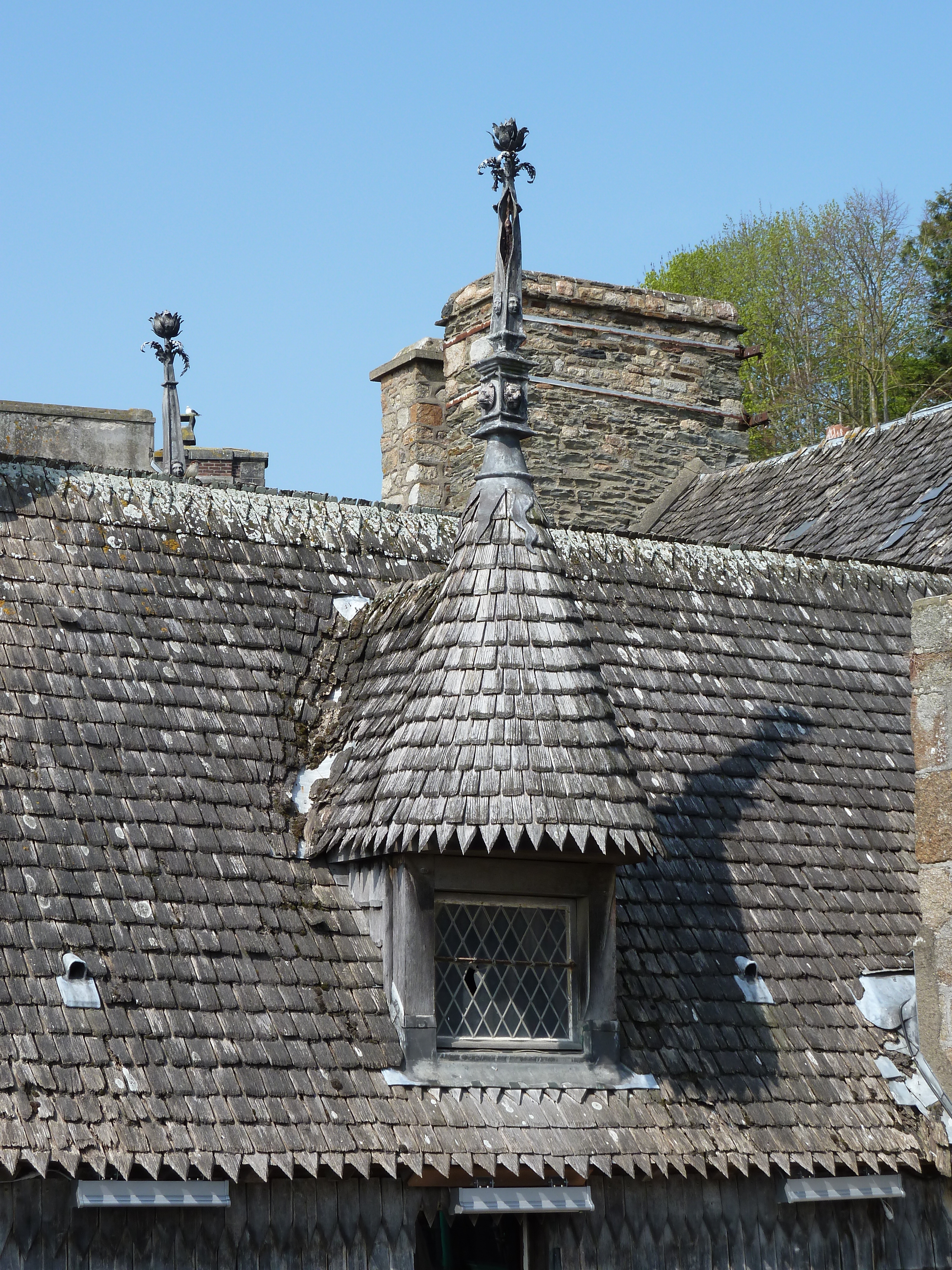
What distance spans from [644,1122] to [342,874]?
1.91 m

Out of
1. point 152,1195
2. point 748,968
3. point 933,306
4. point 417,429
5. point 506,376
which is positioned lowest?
point 152,1195

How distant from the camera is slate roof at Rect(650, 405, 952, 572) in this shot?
47.6 ft

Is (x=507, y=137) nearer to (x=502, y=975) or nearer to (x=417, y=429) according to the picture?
Result: (x=502, y=975)

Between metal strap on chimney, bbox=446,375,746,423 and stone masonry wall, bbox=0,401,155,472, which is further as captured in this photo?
metal strap on chimney, bbox=446,375,746,423

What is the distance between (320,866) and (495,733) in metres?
1.27

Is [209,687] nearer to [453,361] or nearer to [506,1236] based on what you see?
[506,1236]

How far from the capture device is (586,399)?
59.9 feet

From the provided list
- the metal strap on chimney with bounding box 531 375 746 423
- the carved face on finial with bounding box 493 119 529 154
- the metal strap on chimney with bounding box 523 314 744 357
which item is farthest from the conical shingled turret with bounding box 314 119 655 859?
the metal strap on chimney with bounding box 523 314 744 357

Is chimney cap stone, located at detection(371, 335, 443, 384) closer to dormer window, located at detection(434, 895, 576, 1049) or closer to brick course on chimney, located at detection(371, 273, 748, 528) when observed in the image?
brick course on chimney, located at detection(371, 273, 748, 528)

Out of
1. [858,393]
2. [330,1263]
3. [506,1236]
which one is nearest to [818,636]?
[506,1236]

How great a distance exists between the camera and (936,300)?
32.0 m

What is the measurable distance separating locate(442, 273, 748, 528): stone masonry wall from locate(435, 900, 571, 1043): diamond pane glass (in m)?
8.96

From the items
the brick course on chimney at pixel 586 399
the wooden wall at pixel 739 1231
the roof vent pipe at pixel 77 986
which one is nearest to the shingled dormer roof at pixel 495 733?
the roof vent pipe at pixel 77 986

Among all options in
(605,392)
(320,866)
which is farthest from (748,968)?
(605,392)
